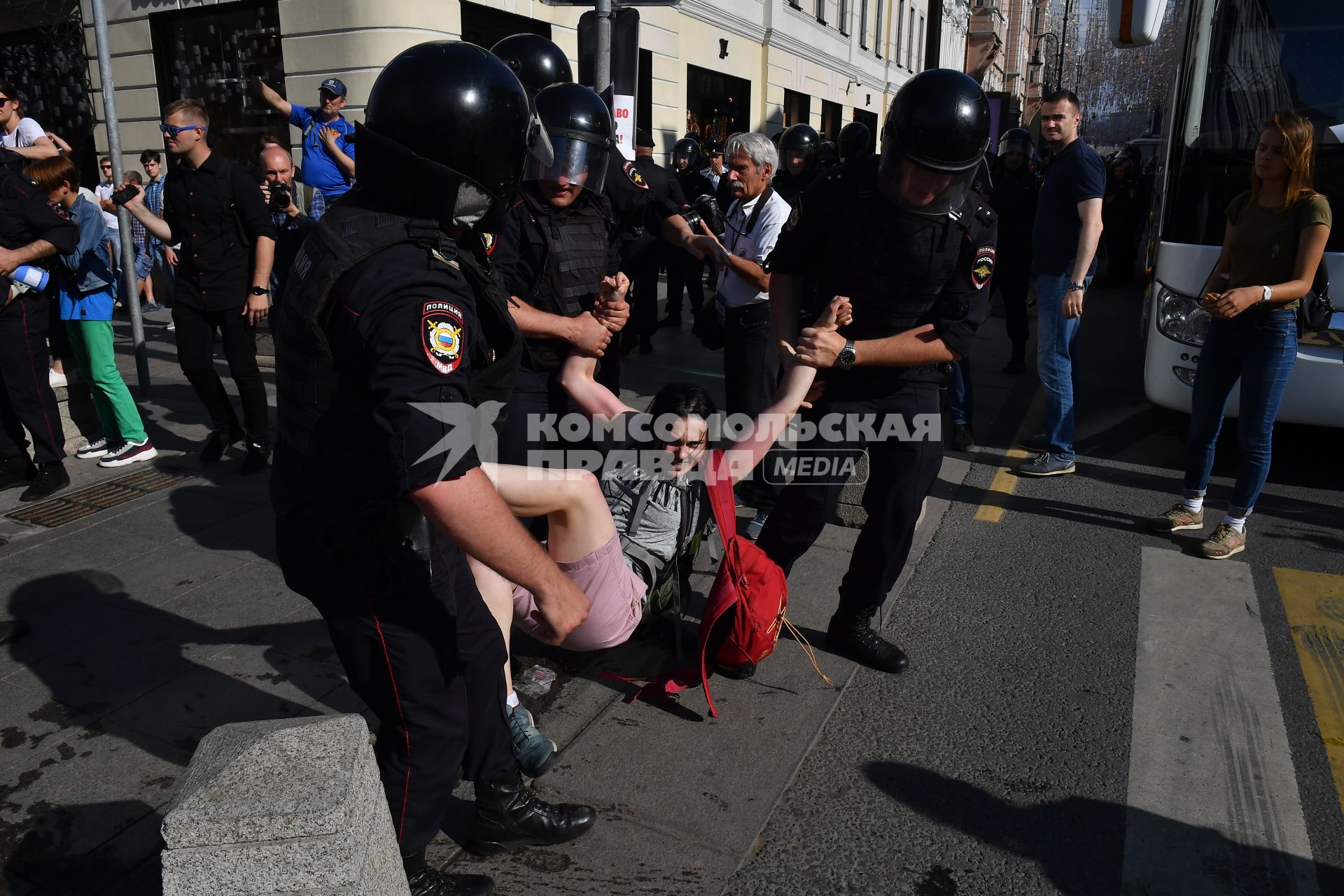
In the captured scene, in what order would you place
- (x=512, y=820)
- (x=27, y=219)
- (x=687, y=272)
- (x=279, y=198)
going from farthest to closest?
(x=687, y=272) < (x=279, y=198) < (x=27, y=219) < (x=512, y=820)

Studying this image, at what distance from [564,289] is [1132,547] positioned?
3.06m

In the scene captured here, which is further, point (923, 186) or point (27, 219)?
point (27, 219)

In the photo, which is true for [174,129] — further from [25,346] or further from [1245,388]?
[1245,388]

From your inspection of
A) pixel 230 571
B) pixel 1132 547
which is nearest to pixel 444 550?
pixel 230 571

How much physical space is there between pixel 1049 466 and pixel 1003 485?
0.34 meters

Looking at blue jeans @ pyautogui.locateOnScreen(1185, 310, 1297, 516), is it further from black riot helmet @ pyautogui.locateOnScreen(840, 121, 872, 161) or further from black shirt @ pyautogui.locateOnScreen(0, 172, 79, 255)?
black shirt @ pyautogui.locateOnScreen(0, 172, 79, 255)

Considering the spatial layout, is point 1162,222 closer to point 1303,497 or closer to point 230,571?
point 1303,497

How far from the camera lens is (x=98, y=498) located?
5.04 m

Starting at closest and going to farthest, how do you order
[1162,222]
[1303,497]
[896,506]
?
[896,506]
[1303,497]
[1162,222]

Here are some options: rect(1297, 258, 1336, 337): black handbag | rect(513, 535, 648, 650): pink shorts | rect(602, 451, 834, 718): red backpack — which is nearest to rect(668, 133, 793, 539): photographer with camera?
rect(602, 451, 834, 718): red backpack

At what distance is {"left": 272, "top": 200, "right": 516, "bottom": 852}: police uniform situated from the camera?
171 cm

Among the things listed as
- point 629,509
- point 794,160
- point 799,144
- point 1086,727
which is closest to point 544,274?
point 629,509

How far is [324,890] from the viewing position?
1.71 meters

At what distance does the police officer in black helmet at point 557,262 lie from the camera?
3236 millimetres
